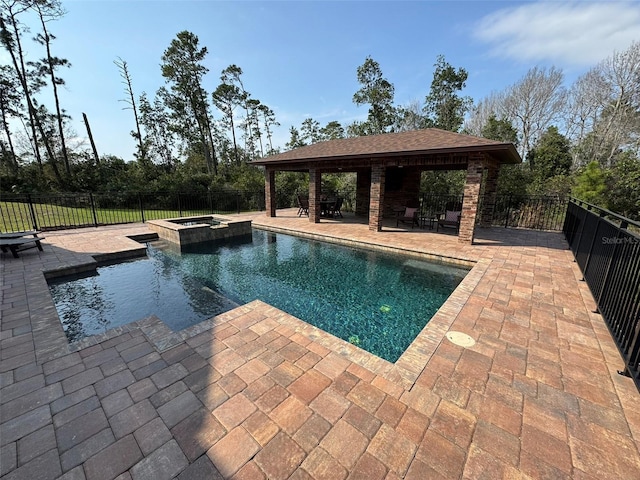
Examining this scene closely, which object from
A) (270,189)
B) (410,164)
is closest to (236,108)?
(270,189)

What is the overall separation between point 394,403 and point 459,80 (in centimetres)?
2474

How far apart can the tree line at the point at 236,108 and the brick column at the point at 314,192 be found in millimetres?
6124

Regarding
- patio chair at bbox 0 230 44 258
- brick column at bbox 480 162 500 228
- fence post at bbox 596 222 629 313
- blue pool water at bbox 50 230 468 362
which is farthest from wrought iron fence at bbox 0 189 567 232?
fence post at bbox 596 222 629 313

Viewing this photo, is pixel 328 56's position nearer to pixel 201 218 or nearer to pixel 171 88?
pixel 201 218

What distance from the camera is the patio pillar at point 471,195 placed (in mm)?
7020

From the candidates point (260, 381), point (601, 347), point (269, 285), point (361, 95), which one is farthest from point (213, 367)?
point (361, 95)

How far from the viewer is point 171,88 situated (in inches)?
845

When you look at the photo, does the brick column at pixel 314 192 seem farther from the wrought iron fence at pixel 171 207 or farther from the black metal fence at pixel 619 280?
the black metal fence at pixel 619 280

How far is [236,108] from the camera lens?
1055 inches

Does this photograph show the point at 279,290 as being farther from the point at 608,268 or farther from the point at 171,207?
the point at 171,207

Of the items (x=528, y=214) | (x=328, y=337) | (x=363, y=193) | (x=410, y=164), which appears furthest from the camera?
(x=363, y=193)

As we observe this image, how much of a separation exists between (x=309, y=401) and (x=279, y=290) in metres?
3.22

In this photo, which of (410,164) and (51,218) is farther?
(51,218)

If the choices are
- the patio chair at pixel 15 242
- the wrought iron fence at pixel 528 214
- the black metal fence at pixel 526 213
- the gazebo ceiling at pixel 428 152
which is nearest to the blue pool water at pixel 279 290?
the patio chair at pixel 15 242
